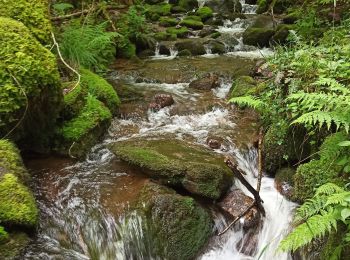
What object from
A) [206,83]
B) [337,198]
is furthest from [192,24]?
[337,198]

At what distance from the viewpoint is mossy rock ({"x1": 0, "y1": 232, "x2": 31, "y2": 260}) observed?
347 centimetres

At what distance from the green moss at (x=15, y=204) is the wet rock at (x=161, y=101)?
3747 millimetres

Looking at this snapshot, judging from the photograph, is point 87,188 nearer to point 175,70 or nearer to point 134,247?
point 134,247

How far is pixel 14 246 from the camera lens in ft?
11.7

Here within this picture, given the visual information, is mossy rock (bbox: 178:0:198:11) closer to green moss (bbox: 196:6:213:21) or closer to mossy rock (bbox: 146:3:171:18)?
mossy rock (bbox: 146:3:171:18)

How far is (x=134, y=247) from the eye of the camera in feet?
14.3

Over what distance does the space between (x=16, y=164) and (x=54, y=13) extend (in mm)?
4729

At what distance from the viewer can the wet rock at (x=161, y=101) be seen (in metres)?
7.42

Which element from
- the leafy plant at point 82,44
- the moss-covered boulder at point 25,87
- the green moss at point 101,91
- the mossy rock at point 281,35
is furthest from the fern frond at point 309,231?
the mossy rock at point 281,35

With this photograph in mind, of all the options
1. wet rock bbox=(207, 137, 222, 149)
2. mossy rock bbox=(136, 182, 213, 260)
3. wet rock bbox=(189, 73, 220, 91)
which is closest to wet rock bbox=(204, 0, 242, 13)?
wet rock bbox=(189, 73, 220, 91)

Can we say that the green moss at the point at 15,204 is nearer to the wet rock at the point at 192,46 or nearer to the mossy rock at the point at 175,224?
the mossy rock at the point at 175,224

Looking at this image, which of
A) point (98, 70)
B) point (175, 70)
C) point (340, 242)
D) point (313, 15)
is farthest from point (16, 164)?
point (313, 15)

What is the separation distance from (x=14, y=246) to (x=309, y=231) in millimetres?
2562

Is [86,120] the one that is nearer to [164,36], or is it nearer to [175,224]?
[175,224]
